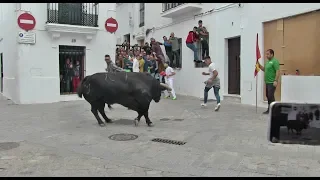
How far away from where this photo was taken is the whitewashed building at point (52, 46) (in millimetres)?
13016

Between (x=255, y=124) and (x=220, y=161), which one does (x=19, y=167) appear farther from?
(x=255, y=124)

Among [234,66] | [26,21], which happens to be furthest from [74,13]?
[234,66]

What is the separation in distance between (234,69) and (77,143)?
27.5ft

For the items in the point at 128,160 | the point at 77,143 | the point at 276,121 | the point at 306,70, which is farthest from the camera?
the point at 306,70

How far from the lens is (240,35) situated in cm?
1239

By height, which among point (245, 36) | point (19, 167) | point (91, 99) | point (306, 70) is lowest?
point (19, 167)

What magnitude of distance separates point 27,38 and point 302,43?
987 centimetres

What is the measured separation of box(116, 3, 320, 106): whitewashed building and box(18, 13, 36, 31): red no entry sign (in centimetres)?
634

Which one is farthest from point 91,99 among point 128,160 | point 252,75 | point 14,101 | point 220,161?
point 14,101

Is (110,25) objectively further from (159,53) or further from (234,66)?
(234,66)

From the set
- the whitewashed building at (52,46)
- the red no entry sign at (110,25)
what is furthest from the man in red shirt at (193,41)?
the whitewashed building at (52,46)

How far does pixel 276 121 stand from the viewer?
1.94 m

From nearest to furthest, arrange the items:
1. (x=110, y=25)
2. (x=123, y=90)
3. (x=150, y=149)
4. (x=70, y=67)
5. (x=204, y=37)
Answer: (x=150, y=149)
(x=123, y=90)
(x=70, y=67)
(x=204, y=37)
(x=110, y=25)

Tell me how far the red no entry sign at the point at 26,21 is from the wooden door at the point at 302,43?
9.22m
